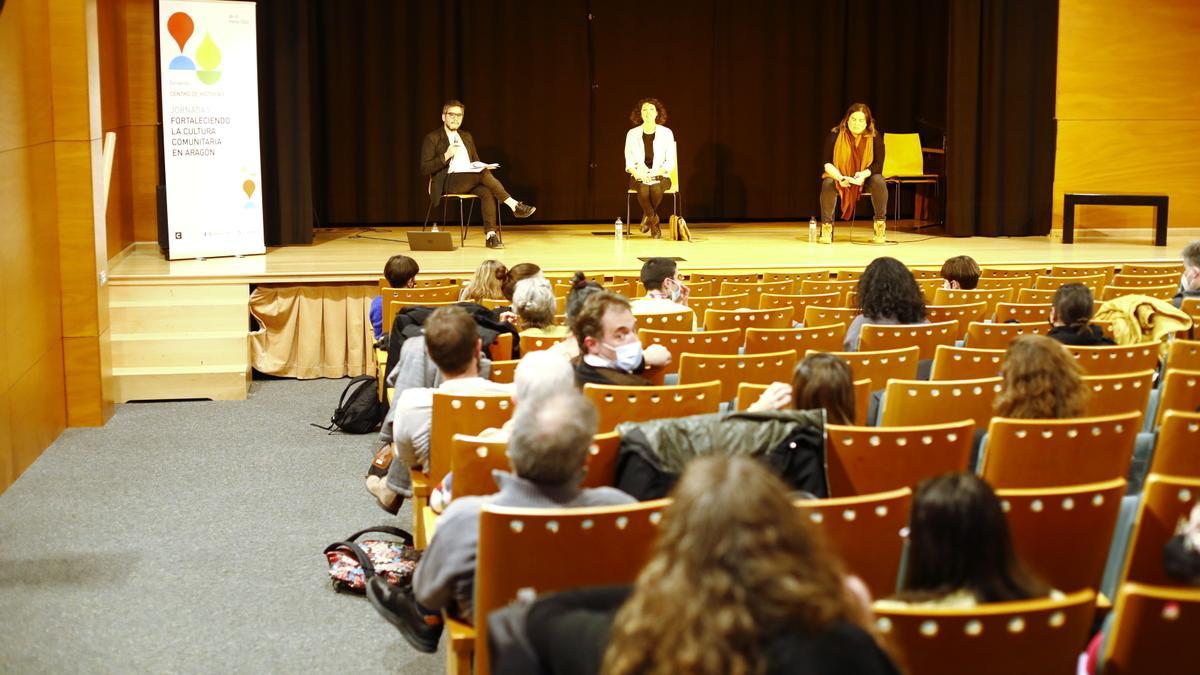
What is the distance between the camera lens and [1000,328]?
18.0 feet

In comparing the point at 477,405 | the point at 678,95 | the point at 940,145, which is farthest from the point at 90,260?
the point at 940,145

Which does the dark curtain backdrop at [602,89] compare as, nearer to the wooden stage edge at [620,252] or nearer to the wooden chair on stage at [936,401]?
the wooden stage edge at [620,252]

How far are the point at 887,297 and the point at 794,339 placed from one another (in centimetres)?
48

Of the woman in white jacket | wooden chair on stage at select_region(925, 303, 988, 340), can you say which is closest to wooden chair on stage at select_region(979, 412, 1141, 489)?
wooden chair on stage at select_region(925, 303, 988, 340)

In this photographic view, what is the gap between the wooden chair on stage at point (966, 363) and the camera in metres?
→ 4.72

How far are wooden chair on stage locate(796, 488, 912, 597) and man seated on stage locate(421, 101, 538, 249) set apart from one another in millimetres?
8306

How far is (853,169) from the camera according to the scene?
11562mm

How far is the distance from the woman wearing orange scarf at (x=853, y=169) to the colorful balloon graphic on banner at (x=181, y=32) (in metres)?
5.39

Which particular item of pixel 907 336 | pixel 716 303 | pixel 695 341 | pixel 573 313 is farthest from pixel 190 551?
pixel 716 303

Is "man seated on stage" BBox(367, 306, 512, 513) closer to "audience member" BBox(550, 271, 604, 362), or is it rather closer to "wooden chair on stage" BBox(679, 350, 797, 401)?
"audience member" BBox(550, 271, 604, 362)

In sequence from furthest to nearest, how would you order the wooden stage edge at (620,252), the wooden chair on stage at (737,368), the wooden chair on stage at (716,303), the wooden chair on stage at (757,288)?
the wooden stage edge at (620,252) → the wooden chair on stage at (757,288) → the wooden chair on stage at (716,303) → the wooden chair on stage at (737,368)

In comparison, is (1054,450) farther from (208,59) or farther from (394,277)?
(208,59)

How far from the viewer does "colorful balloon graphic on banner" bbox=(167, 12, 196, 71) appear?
894 cm

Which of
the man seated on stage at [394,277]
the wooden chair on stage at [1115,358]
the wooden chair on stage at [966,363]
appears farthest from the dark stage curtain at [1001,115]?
the wooden chair on stage at [966,363]
